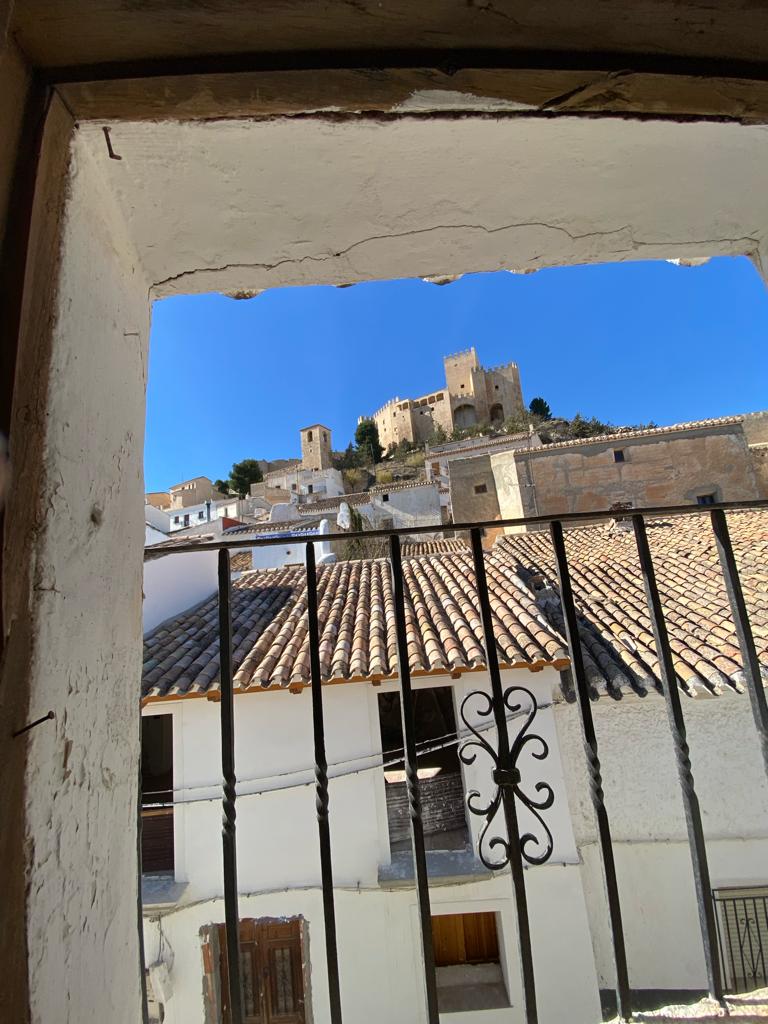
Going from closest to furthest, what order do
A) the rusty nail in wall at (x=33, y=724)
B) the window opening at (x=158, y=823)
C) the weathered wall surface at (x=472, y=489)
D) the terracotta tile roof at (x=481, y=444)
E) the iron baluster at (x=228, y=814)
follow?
the rusty nail in wall at (x=33, y=724), the iron baluster at (x=228, y=814), the window opening at (x=158, y=823), the weathered wall surface at (x=472, y=489), the terracotta tile roof at (x=481, y=444)

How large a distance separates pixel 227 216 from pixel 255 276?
147 mm

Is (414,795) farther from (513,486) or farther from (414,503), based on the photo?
(414,503)

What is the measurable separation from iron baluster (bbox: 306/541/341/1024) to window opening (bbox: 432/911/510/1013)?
699 cm

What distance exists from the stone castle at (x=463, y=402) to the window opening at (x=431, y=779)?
35861mm

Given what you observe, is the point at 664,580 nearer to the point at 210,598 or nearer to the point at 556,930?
the point at 556,930

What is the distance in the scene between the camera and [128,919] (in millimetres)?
775

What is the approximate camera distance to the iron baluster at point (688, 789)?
102 cm

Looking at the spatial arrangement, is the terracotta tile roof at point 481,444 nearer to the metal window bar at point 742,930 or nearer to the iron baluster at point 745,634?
the metal window bar at point 742,930

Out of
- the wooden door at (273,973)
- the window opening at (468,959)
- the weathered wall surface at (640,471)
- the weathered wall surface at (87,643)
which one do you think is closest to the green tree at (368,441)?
the weathered wall surface at (640,471)

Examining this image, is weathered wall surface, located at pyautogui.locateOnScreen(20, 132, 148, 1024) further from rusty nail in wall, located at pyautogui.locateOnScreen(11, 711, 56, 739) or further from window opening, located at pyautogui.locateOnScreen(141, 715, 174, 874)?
window opening, located at pyautogui.locateOnScreen(141, 715, 174, 874)

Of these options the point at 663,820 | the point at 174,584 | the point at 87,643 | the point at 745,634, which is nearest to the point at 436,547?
the point at 174,584

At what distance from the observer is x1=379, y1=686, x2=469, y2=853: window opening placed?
706cm

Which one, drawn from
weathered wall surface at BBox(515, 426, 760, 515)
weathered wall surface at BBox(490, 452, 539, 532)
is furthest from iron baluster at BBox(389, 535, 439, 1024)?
weathered wall surface at BBox(515, 426, 760, 515)

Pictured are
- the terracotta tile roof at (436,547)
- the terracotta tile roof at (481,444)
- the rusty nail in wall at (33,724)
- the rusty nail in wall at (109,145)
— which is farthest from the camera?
the terracotta tile roof at (481,444)
